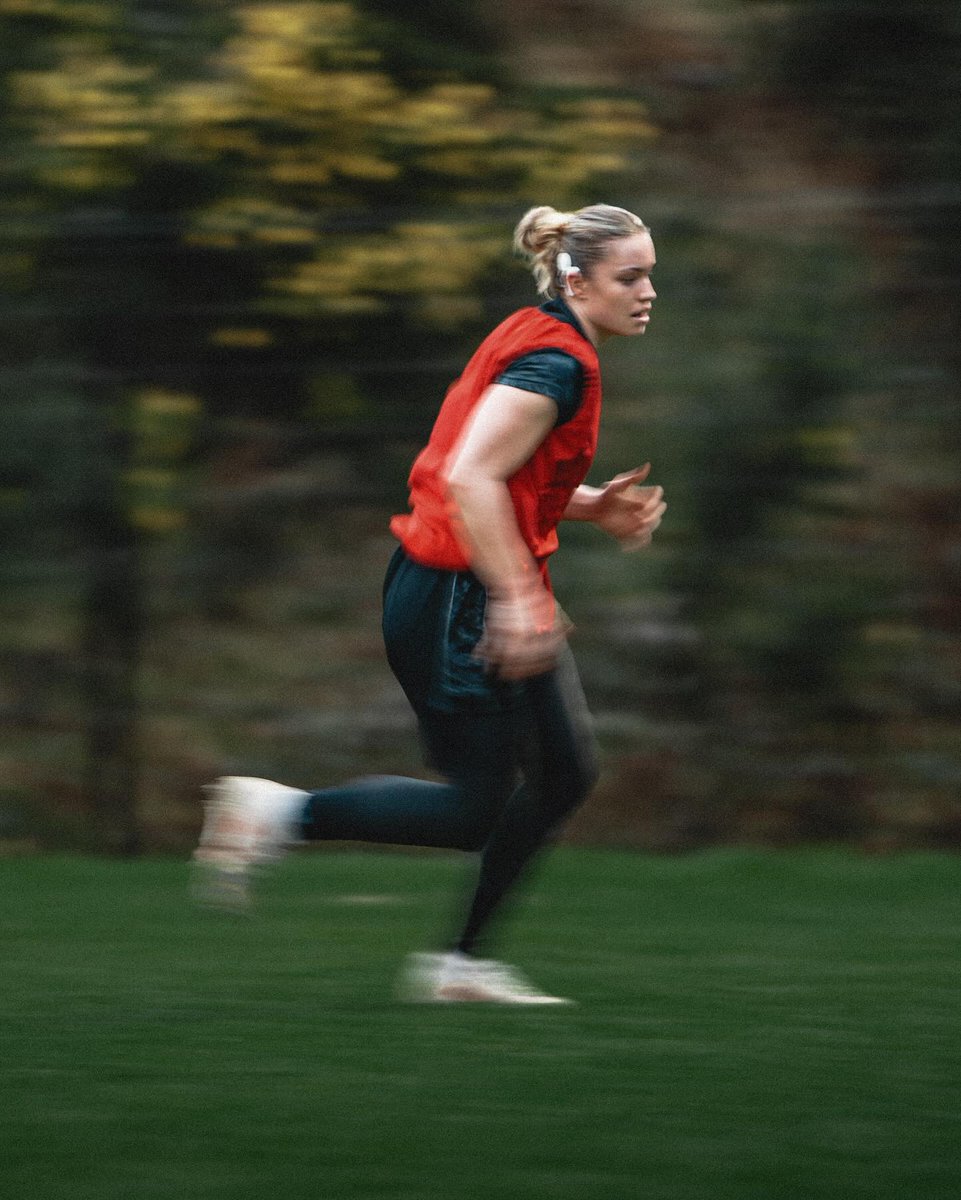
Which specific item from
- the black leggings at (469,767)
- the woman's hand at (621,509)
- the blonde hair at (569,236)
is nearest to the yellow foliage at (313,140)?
the woman's hand at (621,509)

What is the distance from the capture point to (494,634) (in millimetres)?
3838

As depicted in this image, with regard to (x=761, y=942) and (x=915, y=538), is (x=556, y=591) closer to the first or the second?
(x=915, y=538)

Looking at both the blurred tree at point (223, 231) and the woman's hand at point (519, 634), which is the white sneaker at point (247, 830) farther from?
the blurred tree at point (223, 231)

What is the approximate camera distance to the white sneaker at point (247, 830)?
4035 millimetres

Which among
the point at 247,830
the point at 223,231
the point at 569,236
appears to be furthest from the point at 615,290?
the point at 223,231

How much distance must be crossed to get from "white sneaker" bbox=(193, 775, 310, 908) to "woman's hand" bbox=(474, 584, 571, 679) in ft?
1.62

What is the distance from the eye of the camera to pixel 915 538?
6375 mm

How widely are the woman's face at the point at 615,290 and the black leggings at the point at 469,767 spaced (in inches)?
21.6

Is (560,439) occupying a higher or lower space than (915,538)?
higher

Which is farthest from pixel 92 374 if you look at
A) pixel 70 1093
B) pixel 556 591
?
pixel 70 1093

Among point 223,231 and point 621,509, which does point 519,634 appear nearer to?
point 621,509

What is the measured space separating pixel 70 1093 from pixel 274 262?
348 cm

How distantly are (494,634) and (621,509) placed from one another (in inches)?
27.6

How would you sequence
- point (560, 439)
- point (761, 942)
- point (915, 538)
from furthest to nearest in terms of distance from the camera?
1. point (915, 538)
2. point (761, 942)
3. point (560, 439)
